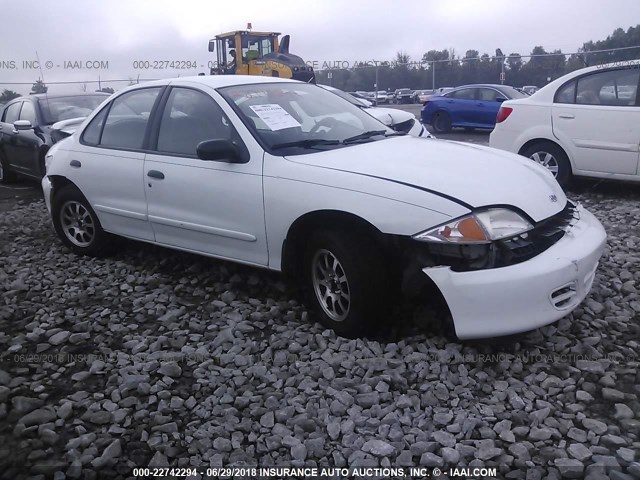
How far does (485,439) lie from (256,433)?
1.02 metres

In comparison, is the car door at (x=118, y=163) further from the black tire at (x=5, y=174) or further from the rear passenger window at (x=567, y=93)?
the black tire at (x=5, y=174)

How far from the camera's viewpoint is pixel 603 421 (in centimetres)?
262

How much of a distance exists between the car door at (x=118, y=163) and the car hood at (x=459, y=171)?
1.57 m

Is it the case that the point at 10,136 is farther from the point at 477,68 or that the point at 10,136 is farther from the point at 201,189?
the point at 477,68

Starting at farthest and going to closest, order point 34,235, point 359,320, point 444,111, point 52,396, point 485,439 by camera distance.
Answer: point 444,111, point 34,235, point 359,320, point 52,396, point 485,439

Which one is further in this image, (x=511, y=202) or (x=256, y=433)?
(x=511, y=202)

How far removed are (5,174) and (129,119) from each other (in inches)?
250

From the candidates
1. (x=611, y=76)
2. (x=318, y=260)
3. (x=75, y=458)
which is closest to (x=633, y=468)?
(x=318, y=260)

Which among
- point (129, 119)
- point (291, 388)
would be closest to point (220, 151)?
point (129, 119)

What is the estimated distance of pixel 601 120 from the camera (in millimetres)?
6566

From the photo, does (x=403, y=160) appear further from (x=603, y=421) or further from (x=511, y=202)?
(x=603, y=421)

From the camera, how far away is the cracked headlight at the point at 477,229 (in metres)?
2.95

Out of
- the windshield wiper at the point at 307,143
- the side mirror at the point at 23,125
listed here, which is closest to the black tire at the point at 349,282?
the windshield wiper at the point at 307,143

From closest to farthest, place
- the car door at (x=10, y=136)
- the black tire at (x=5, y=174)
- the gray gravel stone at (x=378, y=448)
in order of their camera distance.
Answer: the gray gravel stone at (x=378, y=448) < the car door at (x=10, y=136) < the black tire at (x=5, y=174)
